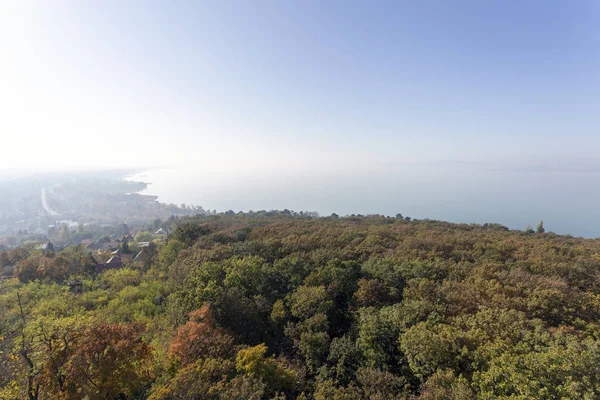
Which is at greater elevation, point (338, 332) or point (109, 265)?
point (338, 332)

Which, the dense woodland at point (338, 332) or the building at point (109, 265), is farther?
the building at point (109, 265)

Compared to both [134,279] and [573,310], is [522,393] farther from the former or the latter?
[134,279]

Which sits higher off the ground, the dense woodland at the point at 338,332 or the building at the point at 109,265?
the dense woodland at the point at 338,332

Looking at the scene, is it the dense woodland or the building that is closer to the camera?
the dense woodland

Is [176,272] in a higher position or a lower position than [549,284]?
lower

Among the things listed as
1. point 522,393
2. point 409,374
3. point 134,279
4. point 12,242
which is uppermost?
point 522,393

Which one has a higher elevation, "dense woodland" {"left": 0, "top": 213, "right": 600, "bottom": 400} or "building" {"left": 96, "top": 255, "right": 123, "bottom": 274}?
"dense woodland" {"left": 0, "top": 213, "right": 600, "bottom": 400}

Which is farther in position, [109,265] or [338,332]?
[109,265]

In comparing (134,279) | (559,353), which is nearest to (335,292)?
(559,353)
